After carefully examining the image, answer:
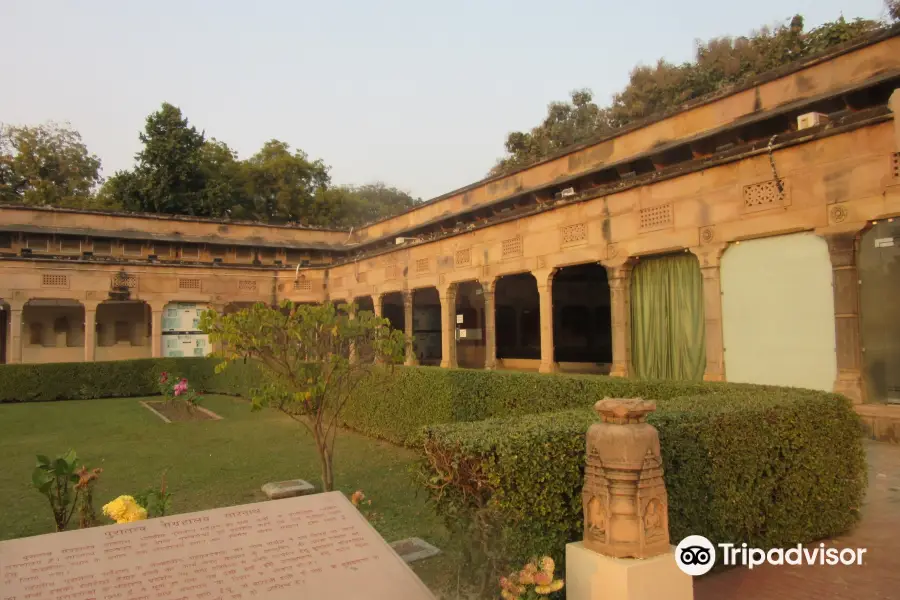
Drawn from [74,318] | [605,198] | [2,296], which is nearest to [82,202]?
[74,318]

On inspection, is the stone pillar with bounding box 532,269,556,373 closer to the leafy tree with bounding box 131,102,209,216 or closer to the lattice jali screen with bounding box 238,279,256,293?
the lattice jali screen with bounding box 238,279,256,293

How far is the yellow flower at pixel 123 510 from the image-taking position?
158 inches

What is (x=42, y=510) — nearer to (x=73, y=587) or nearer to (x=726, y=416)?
(x=73, y=587)

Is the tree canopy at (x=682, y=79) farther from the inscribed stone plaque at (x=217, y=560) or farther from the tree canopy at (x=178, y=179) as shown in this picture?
the inscribed stone plaque at (x=217, y=560)

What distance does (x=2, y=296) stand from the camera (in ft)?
87.6

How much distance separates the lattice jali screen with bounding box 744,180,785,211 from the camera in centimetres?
1116

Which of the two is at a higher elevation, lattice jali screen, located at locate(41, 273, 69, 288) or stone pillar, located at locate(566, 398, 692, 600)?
lattice jali screen, located at locate(41, 273, 69, 288)

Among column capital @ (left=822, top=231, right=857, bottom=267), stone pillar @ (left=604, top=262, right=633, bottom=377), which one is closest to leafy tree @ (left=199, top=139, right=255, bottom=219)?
stone pillar @ (left=604, top=262, right=633, bottom=377)

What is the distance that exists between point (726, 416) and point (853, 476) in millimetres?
1930

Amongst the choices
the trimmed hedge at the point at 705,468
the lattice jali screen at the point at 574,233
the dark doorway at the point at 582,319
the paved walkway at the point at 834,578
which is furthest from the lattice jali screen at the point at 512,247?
the paved walkway at the point at 834,578

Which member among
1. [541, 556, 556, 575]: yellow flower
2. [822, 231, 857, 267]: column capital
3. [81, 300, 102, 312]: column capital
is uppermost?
[81, 300, 102, 312]: column capital

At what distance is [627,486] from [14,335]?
3048 centimetres

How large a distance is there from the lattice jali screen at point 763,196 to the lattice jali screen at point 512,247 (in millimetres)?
7294

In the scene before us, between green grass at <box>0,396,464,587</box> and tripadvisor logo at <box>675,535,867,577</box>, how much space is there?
6.20 feet
